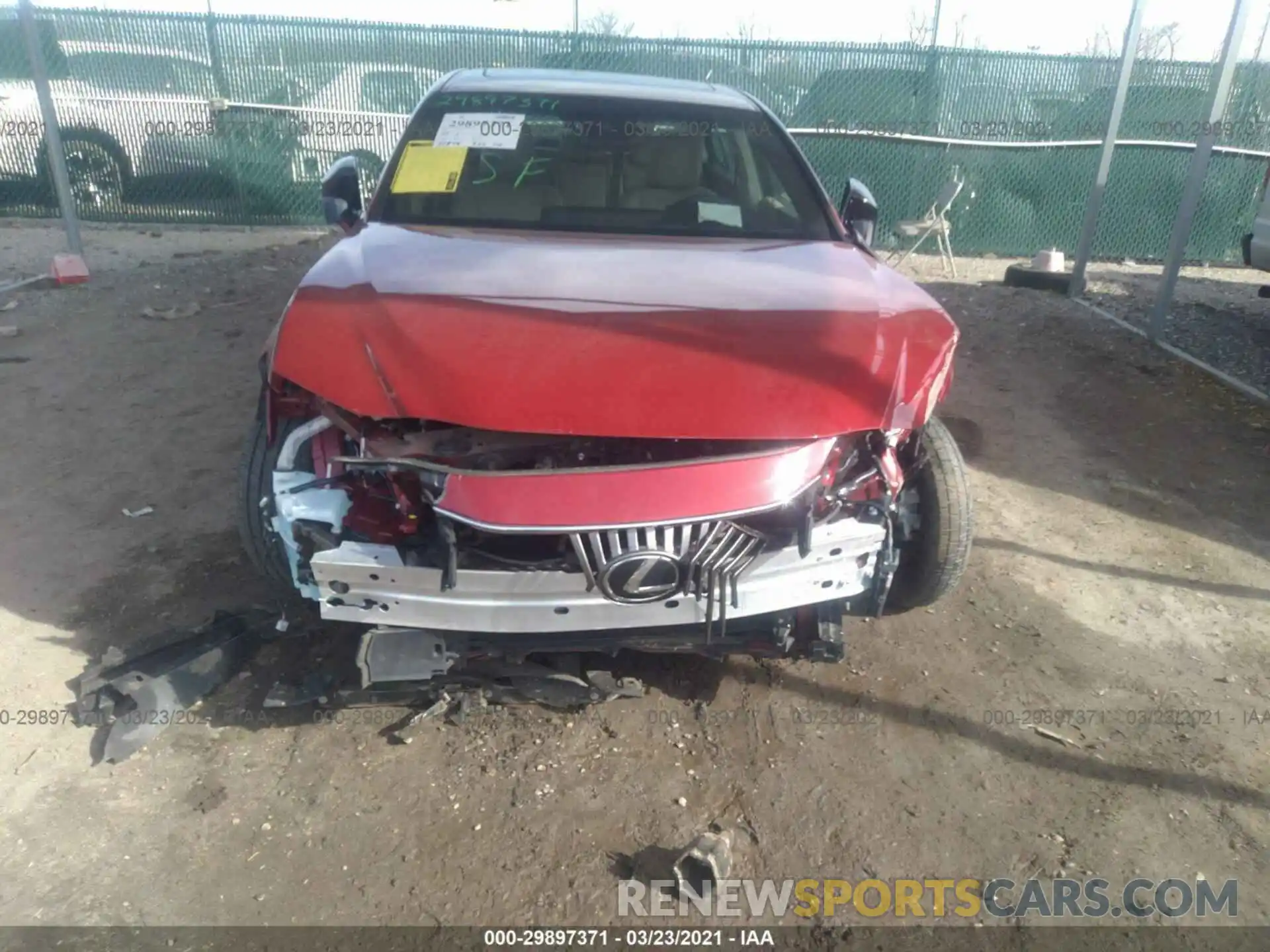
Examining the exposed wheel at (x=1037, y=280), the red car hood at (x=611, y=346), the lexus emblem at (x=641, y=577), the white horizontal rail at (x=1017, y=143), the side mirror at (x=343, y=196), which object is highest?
the side mirror at (x=343, y=196)

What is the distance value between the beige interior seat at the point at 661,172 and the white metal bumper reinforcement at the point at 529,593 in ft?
5.64

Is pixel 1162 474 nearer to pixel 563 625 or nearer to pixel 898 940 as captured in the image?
pixel 898 940

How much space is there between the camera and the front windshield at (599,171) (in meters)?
3.25

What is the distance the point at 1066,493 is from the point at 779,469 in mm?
2637

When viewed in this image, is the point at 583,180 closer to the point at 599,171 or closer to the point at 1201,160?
the point at 599,171

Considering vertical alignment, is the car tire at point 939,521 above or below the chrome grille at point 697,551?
below

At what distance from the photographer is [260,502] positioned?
249 centimetres

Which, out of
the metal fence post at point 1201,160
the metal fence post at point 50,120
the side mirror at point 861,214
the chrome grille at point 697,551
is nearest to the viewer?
the chrome grille at point 697,551

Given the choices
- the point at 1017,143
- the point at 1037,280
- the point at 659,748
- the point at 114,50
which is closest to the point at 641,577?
the point at 659,748

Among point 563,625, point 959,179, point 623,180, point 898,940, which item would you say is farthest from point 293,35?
point 898,940

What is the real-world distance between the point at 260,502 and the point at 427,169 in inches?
58.5

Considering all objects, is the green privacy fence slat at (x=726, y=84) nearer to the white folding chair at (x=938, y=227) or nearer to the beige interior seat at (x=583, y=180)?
the white folding chair at (x=938, y=227)

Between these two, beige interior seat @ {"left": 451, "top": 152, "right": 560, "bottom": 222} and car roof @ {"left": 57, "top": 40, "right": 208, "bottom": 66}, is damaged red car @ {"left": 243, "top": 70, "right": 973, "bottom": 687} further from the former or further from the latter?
car roof @ {"left": 57, "top": 40, "right": 208, "bottom": 66}

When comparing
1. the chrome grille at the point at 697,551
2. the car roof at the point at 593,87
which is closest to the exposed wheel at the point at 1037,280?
the car roof at the point at 593,87
